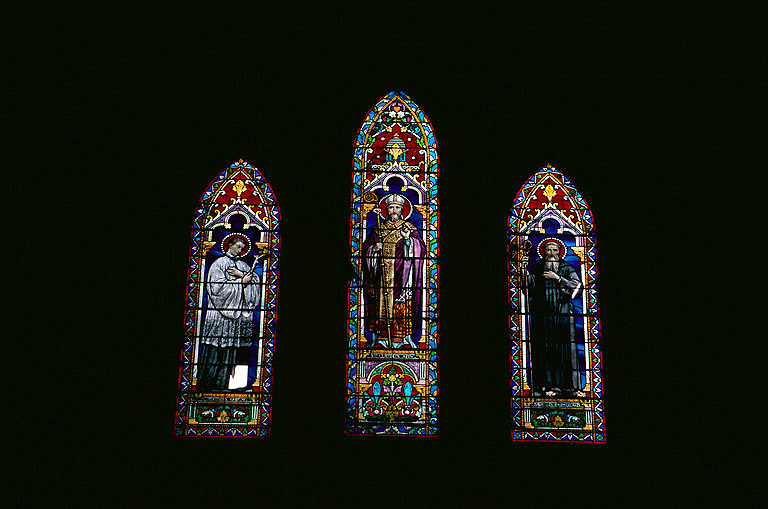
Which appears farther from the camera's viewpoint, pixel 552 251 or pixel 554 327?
pixel 552 251

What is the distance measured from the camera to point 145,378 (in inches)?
279

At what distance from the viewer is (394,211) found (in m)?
7.75

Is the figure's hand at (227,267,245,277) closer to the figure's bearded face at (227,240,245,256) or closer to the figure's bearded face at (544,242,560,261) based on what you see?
the figure's bearded face at (227,240,245,256)

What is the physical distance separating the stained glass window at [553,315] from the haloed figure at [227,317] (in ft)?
6.45

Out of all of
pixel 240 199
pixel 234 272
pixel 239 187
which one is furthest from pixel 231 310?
pixel 239 187

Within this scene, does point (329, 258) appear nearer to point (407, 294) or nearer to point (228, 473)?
point (407, 294)

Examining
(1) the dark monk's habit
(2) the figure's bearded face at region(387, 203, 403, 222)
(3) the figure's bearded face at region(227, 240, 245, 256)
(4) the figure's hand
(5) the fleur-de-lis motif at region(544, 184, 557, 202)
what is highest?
(5) the fleur-de-lis motif at region(544, 184, 557, 202)

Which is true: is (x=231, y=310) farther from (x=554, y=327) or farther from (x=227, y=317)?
(x=554, y=327)

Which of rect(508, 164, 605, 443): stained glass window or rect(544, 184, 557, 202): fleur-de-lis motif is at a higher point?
rect(544, 184, 557, 202): fleur-de-lis motif

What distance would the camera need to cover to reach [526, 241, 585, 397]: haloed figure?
7.20 metres

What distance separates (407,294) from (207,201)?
1.77 meters

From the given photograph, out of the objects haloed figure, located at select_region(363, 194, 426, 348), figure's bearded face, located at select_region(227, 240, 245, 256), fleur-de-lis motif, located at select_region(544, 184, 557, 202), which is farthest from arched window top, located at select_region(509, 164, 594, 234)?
figure's bearded face, located at select_region(227, 240, 245, 256)

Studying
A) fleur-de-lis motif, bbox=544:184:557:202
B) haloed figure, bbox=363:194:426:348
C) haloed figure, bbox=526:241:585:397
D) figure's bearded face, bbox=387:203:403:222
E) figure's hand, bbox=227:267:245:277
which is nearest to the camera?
haloed figure, bbox=526:241:585:397

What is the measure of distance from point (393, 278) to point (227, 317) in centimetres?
Result: 128
